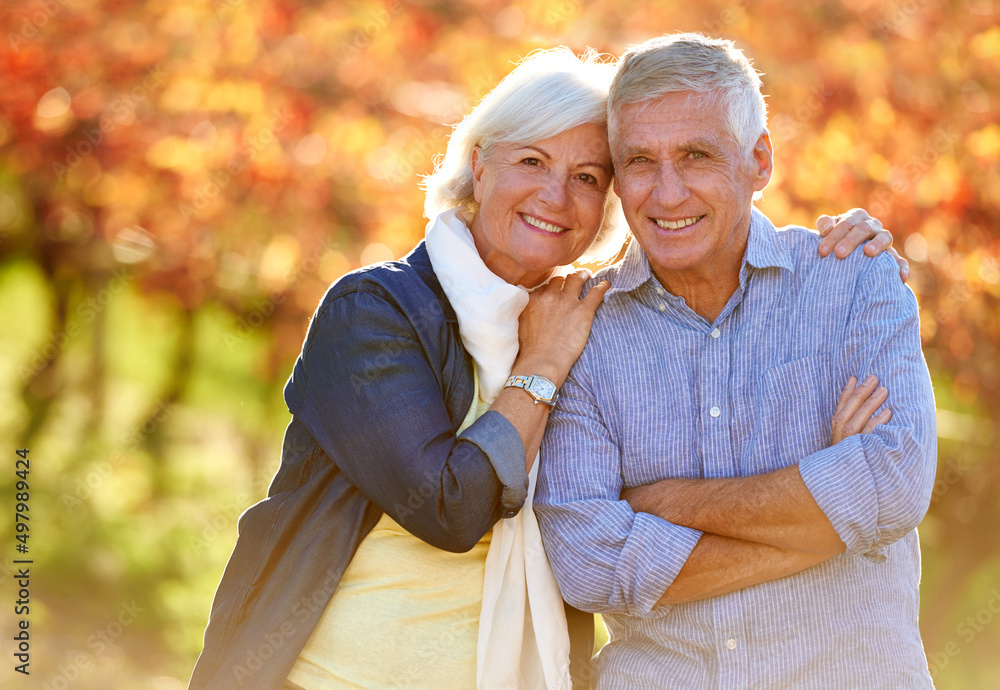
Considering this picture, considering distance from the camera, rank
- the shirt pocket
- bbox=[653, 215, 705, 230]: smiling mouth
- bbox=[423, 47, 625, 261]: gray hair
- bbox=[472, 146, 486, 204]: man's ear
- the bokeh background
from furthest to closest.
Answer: the bokeh background
bbox=[472, 146, 486, 204]: man's ear
bbox=[423, 47, 625, 261]: gray hair
bbox=[653, 215, 705, 230]: smiling mouth
the shirt pocket

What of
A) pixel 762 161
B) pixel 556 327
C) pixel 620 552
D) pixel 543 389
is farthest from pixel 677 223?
pixel 620 552

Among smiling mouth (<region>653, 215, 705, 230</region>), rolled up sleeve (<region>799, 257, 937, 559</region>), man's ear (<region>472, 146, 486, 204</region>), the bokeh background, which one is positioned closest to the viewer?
rolled up sleeve (<region>799, 257, 937, 559</region>)

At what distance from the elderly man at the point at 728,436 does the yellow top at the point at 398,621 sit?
268 millimetres

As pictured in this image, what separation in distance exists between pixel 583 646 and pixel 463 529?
661 mm

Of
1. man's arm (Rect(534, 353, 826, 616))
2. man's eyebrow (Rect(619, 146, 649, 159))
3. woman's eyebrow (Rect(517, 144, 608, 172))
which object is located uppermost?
man's eyebrow (Rect(619, 146, 649, 159))

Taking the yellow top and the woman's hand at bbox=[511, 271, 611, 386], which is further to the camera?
the woman's hand at bbox=[511, 271, 611, 386]

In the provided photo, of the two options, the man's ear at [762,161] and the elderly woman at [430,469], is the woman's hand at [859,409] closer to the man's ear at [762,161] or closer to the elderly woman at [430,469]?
the elderly woman at [430,469]

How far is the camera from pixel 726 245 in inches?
92.8

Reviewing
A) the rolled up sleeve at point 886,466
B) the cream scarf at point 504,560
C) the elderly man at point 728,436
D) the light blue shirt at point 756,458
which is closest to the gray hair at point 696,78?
the elderly man at point 728,436

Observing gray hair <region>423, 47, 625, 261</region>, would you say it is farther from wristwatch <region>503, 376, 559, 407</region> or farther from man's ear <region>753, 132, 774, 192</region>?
wristwatch <region>503, 376, 559, 407</region>

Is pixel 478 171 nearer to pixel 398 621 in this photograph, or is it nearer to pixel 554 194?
pixel 554 194

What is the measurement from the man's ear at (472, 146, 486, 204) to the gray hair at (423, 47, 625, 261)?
0.02 meters

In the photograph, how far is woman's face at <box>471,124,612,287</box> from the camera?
95.2 inches

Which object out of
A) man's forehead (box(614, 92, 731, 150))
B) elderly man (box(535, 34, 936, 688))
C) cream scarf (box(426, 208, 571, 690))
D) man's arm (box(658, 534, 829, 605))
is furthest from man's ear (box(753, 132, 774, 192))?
man's arm (box(658, 534, 829, 605))
